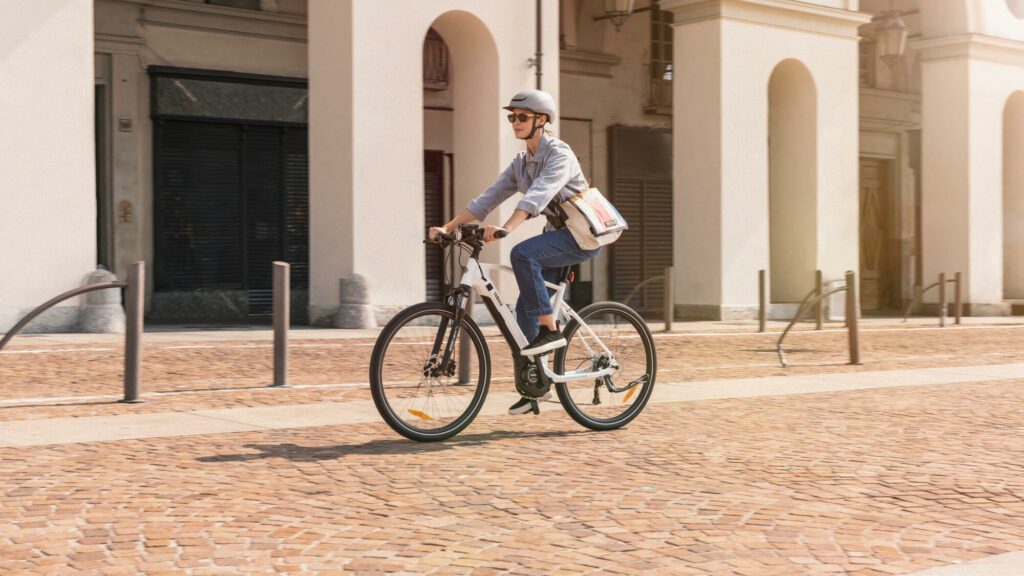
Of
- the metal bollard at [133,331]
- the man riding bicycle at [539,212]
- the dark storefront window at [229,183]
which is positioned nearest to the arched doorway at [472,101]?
the dark storefront window at [229,183]

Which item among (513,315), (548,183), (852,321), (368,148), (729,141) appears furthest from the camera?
(729,141)

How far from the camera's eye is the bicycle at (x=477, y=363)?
634 cm

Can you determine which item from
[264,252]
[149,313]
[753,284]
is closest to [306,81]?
[264,252]

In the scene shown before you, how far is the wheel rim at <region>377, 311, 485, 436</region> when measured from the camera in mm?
6273

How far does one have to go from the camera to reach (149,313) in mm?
18484

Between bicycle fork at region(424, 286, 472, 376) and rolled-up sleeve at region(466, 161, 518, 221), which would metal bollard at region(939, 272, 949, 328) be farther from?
bicycle fork at region(424, 286, 472, 376)

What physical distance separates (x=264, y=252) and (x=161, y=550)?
15.7 meters

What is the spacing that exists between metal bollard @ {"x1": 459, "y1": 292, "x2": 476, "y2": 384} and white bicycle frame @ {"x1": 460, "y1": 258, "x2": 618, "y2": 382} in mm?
84

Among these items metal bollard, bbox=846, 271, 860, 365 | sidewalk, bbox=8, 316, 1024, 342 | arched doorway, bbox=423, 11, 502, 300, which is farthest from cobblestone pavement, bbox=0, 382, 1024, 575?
arched doorway, bbox=423, 11, 502, 300

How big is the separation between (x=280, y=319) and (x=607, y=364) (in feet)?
9.86

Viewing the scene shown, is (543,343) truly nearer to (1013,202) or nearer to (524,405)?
(524,405)

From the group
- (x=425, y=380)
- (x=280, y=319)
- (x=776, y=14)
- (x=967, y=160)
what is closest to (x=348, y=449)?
(x=425, y=380)

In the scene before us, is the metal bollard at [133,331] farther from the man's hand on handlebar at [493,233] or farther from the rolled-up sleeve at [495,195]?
the man's hand on handlebar at [493,233]

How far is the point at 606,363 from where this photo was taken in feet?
23.6
